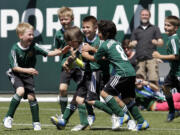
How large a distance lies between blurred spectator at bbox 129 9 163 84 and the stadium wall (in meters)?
1.59

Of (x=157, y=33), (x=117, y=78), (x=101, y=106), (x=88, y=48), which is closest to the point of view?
(x=117, y=78)

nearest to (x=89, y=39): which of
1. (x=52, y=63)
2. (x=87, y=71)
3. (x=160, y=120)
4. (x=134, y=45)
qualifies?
(x=87, y=71)

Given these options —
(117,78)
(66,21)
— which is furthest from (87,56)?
(66,21)

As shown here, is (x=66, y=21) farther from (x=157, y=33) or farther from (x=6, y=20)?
(x=6, y=20)

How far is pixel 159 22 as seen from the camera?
55.5 feet

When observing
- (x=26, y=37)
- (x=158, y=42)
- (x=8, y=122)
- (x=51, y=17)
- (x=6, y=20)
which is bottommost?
(x=8, y=122)

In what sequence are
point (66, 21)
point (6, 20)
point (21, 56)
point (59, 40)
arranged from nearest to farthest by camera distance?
point (21, 56)
point (66, 21)
point (59, 40)
point (6, 20)

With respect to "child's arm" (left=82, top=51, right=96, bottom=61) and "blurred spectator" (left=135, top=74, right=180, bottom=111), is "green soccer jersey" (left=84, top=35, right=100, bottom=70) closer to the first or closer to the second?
"child's arm" (left=82, top=51, right=96, bottom=61)

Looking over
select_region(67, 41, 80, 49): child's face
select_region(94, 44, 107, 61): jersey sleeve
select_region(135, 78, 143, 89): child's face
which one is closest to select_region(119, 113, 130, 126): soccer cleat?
select_region(94, 44, 107, 61): jersey sleeve

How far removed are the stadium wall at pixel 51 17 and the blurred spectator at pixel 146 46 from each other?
1593 millimetres

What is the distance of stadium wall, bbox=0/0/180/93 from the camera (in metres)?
17.2

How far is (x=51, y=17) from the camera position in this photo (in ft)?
59.9

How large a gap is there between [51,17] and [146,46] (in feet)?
13.4

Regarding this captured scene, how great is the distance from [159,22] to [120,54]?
28.6 feet
